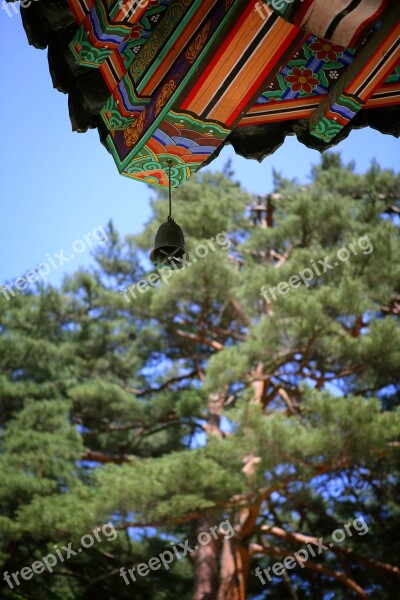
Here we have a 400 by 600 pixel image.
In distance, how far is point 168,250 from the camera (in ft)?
12.6

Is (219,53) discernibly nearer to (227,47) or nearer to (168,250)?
(227,47)

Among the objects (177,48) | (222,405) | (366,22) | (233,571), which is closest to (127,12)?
(177,48)

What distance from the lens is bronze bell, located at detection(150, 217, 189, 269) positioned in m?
3.83

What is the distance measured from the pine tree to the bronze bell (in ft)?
18.1

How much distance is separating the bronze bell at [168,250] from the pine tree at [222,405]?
5.52 m

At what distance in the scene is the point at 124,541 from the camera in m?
12.0

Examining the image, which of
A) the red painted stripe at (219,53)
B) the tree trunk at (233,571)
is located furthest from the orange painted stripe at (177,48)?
the tree trunk at (233,571)

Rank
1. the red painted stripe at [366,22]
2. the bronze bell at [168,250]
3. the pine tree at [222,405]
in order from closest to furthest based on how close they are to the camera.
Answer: the red painted stripe at [366,22]
the bronze bell at [168,250]
the pine tree at [222,405]

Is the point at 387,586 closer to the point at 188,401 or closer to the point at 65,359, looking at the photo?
the point at 188,401

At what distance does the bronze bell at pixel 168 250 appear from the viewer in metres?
3.83

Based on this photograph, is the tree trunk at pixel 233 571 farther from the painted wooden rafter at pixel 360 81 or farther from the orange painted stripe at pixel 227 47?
the orange painted stripe at pixel 227 47

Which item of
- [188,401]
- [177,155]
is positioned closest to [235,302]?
[188,401]

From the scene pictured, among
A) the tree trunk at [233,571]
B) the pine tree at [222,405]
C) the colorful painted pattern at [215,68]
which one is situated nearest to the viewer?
the colorful painted pattern at [215,68]

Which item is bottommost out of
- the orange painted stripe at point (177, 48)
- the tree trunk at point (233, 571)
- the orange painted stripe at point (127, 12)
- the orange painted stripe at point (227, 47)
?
the tree trunk at point (233, 571)
